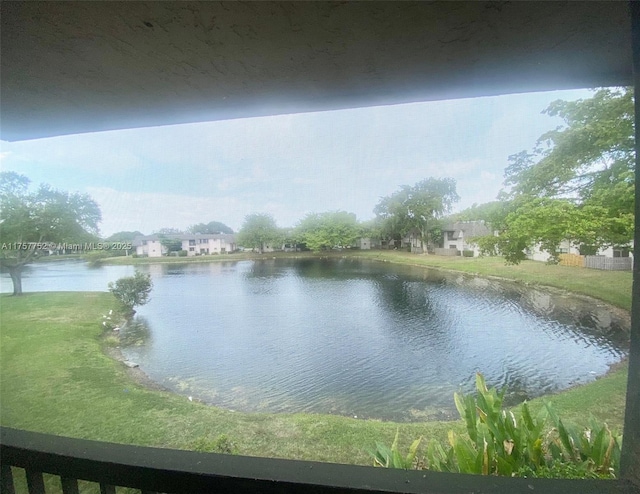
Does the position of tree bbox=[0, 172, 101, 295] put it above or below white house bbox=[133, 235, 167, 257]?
above

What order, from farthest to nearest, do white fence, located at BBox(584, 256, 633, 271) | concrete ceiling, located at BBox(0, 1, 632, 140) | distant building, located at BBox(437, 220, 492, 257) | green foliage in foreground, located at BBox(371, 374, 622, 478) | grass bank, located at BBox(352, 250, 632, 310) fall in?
1. distant building, located at BBox(437, 220, 492, 257)
2. grass bank, located at BBox(352, 250, 632, 310)
3. white fence, located at BBox(584, 256, 633, 271)
4. green foliage in foreground, located at BBox(371, 374, 622, 478)
5. concrete ceiling, located at BBox(0, 1, 632, 140)

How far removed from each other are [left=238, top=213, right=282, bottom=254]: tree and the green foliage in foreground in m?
1.06

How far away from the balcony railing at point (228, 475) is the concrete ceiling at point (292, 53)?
3.02 feet

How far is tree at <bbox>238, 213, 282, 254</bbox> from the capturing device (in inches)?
54.1

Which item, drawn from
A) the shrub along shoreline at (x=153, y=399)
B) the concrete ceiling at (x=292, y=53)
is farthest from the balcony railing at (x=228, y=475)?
the concrete ceiling at (x=292, y=53)

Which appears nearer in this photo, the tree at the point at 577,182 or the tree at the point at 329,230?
the tree at the point at 577,182

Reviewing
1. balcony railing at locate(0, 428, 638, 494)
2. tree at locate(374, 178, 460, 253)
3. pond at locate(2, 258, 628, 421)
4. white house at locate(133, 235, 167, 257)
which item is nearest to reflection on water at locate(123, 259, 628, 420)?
pond at locate(2, 258, 628, 421)

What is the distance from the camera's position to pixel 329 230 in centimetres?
142

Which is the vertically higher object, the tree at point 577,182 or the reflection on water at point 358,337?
the tree at point 577,182

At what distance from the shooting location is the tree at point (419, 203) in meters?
1.19

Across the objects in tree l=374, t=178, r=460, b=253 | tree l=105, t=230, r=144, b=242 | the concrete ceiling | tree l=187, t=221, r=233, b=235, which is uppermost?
the concrete ceiling

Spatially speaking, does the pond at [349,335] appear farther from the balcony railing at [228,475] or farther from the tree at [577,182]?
the balcony railing at [228,475]

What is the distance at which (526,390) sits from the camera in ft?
3.88

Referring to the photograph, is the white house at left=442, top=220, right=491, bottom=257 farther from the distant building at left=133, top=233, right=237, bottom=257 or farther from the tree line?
the distant building at left=133, top=233, right=237, bottom=257
